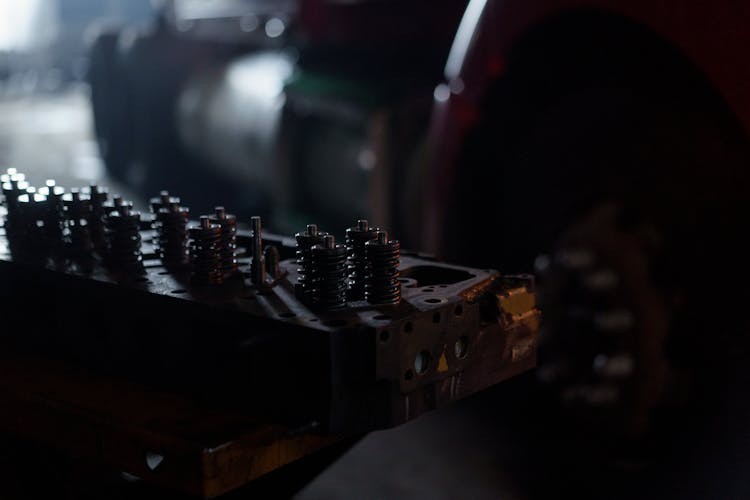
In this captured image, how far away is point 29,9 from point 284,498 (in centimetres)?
1490

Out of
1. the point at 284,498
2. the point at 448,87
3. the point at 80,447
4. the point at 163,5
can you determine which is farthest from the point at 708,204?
the point at 163,5

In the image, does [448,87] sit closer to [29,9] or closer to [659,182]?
[659,182]

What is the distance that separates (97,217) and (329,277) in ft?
1.50

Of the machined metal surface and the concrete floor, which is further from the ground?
the machined metal surface

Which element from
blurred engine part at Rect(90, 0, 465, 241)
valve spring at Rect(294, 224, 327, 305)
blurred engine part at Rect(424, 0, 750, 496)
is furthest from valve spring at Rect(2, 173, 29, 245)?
blurred engine part at Rect(90, 0, 465, 241)

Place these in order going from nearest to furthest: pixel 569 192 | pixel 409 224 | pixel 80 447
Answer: pixel 80 447 < pixel 569 192 < pixel 409 224

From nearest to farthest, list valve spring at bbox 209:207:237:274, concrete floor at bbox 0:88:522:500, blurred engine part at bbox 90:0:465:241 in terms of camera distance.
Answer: valve spring at bbox 209:207:237:274 → concrete floor at bbox 0:88:522:500 → blurred engine part at bbox 90:0:465:241

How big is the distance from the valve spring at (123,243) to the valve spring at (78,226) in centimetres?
7

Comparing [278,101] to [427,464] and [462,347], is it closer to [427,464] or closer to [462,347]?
[427,464]

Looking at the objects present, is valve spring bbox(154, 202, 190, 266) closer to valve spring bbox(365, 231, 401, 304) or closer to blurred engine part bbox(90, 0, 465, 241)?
valve spring bbox(365, 231, 401, 304)

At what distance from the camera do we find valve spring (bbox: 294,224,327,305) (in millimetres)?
979

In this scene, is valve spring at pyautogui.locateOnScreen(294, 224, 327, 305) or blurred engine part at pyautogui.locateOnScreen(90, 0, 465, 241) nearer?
valve spring at pyautogui.locateOnScreen(294, 224, 327, 305)

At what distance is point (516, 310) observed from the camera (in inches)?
42.3

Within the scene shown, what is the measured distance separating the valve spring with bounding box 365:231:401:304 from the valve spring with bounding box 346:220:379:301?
33 mm
